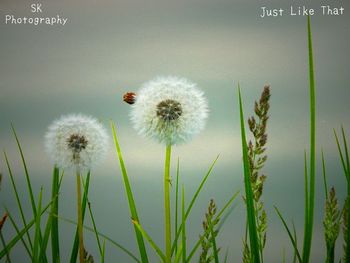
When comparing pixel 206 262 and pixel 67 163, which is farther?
pixel 67 163

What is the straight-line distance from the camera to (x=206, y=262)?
0.66 meters

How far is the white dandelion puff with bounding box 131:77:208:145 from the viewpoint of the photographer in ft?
3.13

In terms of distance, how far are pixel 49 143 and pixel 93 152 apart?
0.15m

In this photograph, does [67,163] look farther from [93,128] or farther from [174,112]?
[174,112]

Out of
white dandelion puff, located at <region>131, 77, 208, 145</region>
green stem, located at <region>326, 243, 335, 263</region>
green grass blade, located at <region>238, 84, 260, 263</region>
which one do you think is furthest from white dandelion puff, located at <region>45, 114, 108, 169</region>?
green stem, located at <region>326, 243, 335, 263</region>

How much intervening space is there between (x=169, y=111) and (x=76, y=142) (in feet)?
0.89

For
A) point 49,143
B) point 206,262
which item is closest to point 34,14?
point 49,143

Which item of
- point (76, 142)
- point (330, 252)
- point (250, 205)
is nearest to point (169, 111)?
point (76, 142)

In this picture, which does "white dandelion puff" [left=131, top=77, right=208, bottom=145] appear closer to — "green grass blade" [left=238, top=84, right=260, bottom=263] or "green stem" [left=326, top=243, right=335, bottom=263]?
"green grass blade" [left=238, top=84, right=260, bottom=263]

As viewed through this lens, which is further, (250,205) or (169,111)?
(169,111)

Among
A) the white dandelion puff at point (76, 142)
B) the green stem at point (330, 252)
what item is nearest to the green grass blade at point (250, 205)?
the green stem at point (330, 252)

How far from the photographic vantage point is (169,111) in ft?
3.16

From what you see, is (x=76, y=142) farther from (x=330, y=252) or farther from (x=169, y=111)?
(x=330, y=252)

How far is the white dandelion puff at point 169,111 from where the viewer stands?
3.13 feet
